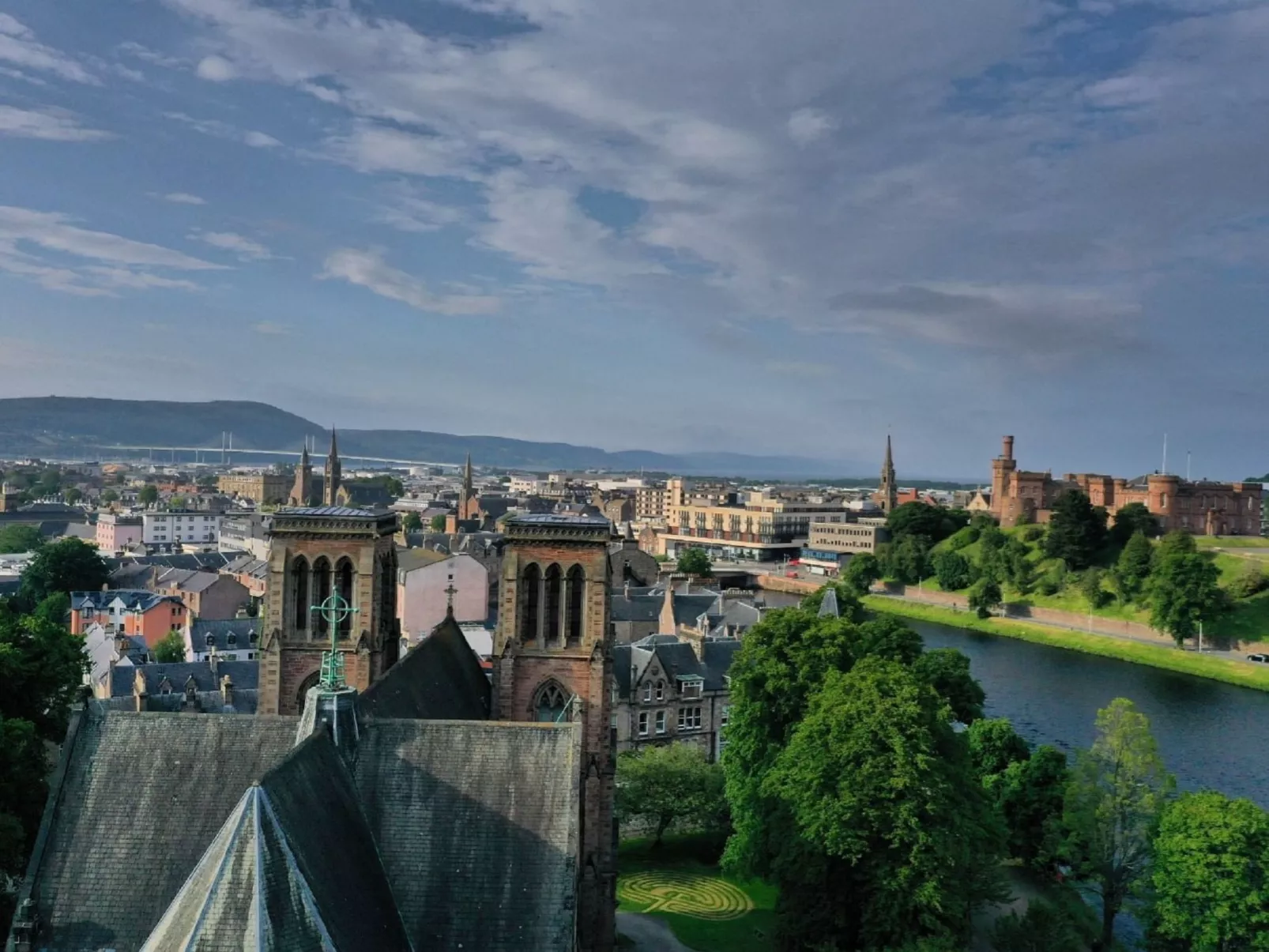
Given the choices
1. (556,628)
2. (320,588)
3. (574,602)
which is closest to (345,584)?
(320,588)

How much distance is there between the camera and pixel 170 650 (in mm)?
80500

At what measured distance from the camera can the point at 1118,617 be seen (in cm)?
12444

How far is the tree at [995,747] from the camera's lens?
178 ft

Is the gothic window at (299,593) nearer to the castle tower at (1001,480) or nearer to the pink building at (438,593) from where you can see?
the pink building at (438,593)

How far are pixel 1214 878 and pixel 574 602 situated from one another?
965 inches

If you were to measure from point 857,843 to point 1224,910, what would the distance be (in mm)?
12850

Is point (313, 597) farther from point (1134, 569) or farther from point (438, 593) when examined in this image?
point (1134, 569)

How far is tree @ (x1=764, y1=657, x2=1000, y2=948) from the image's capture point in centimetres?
3372

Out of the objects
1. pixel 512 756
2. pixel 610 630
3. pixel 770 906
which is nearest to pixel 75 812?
pixel 512 756

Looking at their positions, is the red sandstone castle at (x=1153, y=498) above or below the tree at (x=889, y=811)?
above

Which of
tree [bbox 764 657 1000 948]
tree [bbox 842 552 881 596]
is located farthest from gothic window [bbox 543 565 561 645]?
tree [bbox 842 552 881 596]

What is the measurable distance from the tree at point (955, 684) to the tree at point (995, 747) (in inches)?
225

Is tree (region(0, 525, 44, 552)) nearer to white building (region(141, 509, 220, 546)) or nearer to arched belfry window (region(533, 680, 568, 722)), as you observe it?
white building (region(141, 509, 220, 546))

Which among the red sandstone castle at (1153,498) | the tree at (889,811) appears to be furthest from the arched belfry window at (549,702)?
the red sandstone castle at (1153,498)
